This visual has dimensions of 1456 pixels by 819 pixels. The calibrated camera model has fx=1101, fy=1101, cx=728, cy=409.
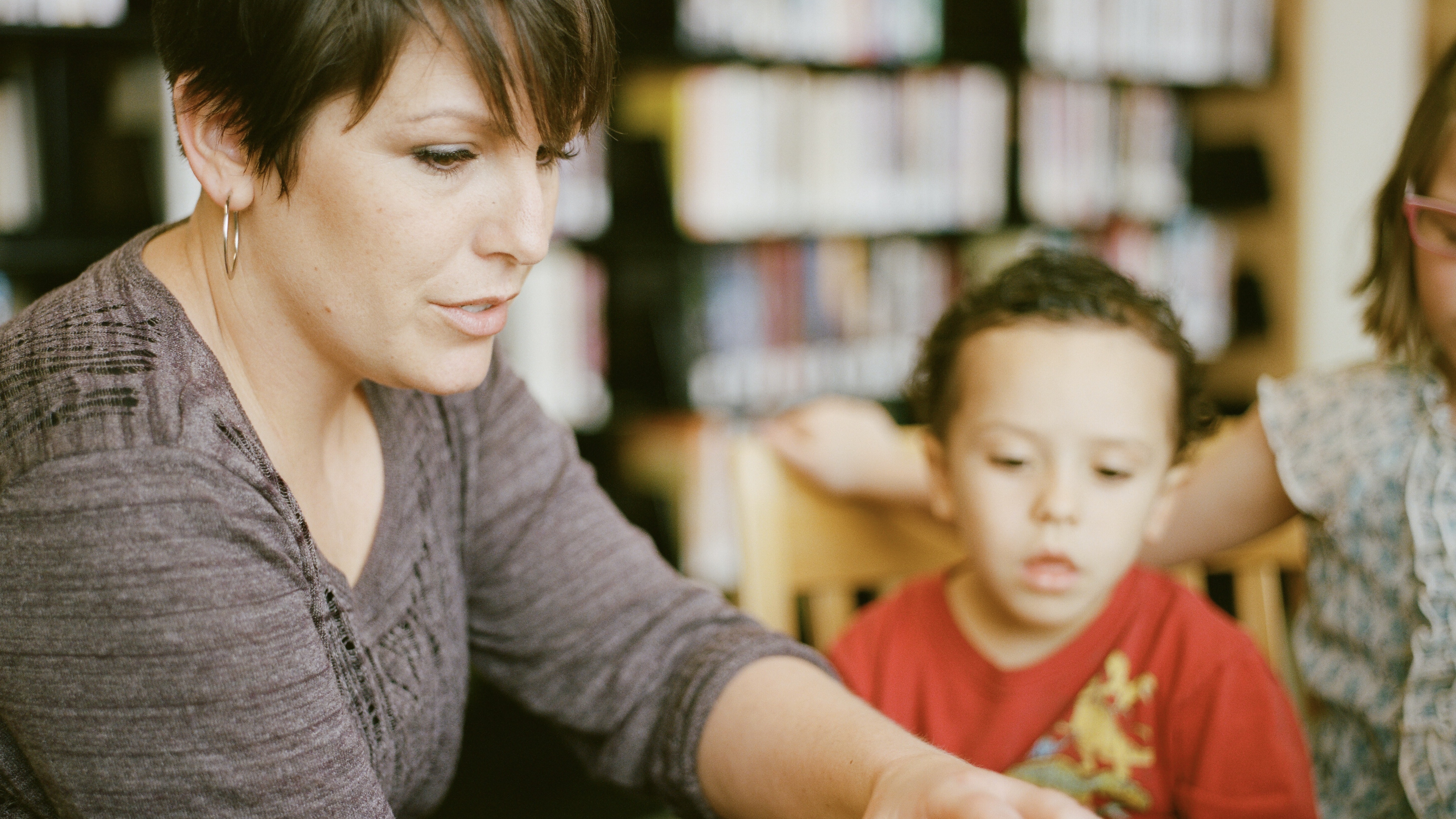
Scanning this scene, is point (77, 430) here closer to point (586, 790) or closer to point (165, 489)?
point (165, 489)

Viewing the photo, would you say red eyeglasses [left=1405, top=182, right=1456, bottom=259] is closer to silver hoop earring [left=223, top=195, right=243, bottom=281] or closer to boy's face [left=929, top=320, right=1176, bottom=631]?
boy's face [left=929, top=320, right=1176, bottom=631]

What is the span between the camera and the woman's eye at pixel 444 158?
2.37 feet

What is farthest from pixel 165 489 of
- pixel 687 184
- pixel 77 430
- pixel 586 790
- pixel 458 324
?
pixel 586 790

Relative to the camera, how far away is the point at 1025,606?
3.41ft

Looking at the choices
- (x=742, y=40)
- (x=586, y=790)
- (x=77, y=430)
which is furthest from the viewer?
(x=586, y=790)

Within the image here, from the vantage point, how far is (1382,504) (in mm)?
1011

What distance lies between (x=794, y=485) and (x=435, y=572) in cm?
44

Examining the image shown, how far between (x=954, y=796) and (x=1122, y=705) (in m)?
0.44

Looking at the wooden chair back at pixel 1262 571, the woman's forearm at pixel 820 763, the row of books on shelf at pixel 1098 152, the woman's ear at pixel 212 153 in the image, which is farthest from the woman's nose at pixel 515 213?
the row of books on shelf at pixel 1098 152

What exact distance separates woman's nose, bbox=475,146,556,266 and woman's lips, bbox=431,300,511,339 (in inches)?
1.7

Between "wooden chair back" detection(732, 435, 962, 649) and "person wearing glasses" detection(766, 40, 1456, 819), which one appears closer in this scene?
"person wearing glasses" detection(766, 40, 1456, 819)

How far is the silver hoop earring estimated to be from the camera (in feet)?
2.53

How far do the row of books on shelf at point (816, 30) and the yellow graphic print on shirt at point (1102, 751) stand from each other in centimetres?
157

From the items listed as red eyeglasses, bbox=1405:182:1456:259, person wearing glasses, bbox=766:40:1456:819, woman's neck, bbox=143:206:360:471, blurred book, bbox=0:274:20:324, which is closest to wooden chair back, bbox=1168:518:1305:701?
person wearing glasses, bbox=766:40:1456:819
